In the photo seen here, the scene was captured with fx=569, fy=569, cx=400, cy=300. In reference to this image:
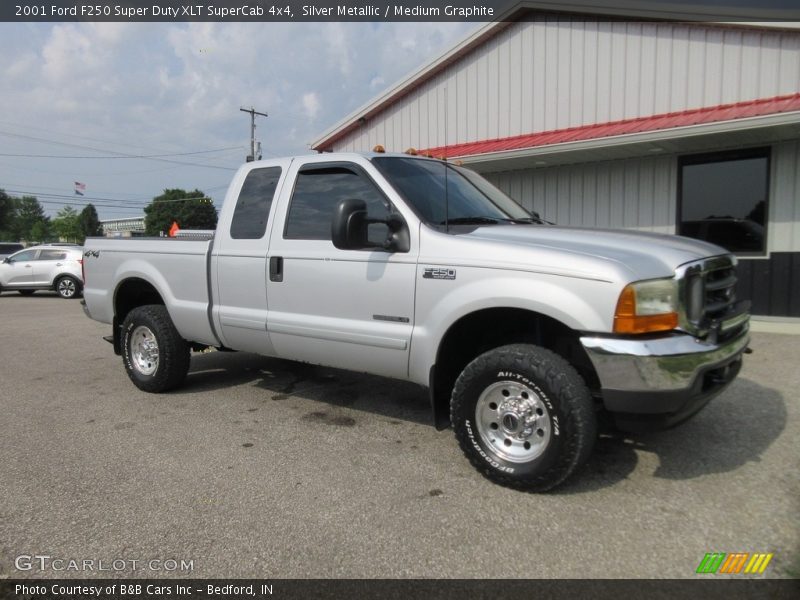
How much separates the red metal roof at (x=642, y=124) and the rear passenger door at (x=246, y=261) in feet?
8.67

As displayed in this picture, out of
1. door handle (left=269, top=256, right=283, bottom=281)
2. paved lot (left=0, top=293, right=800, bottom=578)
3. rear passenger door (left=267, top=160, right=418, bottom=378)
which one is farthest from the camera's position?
door handle (left=269, top=256, right=283, bottom=281)

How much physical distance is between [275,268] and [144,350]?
2038 mm

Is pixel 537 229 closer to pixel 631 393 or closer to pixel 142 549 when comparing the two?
pixel 631 393

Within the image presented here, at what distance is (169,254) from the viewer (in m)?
5.10

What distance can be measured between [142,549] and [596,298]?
252 cm

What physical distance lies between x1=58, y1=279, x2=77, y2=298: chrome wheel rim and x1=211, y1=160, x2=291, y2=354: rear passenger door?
1520 centimetres

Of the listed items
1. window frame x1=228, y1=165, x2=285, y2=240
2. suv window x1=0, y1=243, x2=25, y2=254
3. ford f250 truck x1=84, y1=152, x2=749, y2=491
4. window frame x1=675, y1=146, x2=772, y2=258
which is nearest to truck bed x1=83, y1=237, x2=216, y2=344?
ford f250 truck x1=84, y1=152, x2=749, y2=491

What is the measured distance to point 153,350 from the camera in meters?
5.37

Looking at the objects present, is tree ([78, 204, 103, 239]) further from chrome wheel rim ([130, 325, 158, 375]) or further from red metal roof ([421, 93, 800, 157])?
chrome wheel rim ([130, 325, 158, 375])

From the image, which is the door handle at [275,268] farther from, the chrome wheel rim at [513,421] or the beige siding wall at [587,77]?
the beige siding wall at [587,77]

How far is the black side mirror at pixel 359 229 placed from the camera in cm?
345

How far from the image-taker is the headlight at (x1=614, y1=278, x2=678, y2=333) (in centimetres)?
280

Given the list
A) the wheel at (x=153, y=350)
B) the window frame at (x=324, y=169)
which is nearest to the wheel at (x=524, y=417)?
the window frame at (x=324, y=169)

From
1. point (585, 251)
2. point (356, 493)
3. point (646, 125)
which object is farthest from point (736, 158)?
point (356, 493)
